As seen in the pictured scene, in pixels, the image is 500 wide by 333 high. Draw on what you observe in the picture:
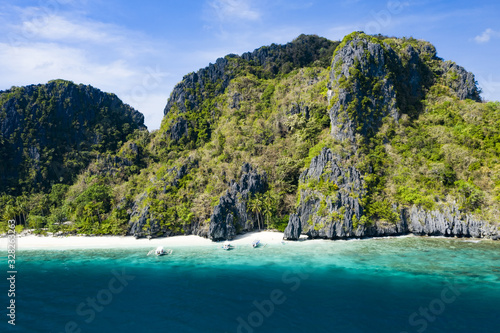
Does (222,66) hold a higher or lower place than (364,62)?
higher

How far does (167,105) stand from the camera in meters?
101

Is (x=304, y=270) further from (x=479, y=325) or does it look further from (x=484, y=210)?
(x=484, y=210)

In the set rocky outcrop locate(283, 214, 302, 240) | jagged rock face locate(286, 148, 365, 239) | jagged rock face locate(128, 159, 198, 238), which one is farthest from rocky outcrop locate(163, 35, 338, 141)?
rocky outcrop locate(283, 214, 302, 240)

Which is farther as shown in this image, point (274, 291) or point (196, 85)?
point (196, 85)

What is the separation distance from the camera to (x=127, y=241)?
5775cm

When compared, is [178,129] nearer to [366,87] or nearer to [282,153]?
[282,153]

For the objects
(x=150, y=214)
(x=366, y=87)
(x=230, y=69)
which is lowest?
(x=150, y=214)

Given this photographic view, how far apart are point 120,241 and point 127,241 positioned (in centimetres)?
148

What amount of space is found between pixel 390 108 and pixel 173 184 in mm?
55118

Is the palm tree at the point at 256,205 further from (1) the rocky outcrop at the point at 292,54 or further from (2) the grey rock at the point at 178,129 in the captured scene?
(1) the rocky outcrop at the point at 292,54

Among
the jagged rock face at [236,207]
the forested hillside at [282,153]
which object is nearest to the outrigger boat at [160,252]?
the jagged rock face at [236,207]

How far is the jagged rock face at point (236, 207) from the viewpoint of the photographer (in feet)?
178

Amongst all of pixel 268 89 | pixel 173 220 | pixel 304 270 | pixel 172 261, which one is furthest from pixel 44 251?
pixel 268 89

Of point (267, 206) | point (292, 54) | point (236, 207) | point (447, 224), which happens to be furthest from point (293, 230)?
point (292, 54)
